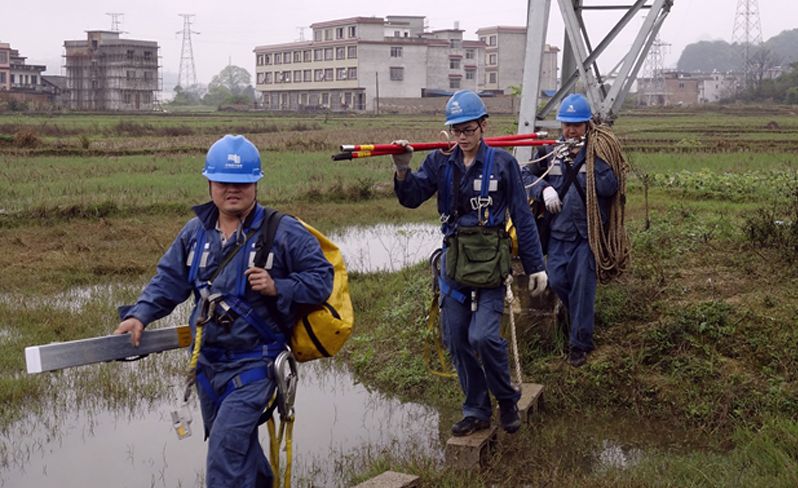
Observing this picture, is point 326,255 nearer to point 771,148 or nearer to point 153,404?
point 153,404

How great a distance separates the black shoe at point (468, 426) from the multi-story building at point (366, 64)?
6695 centimetres

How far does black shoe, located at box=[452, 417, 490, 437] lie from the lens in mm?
5719

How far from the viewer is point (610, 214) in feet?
24.5

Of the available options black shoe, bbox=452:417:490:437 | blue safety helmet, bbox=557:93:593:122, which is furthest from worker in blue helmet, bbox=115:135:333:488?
blue safety helmet, bbox=557:93:593:122

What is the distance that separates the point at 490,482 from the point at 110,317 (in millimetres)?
5089

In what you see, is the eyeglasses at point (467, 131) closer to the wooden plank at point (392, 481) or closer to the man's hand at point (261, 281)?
the man's hand at point (261, 281)

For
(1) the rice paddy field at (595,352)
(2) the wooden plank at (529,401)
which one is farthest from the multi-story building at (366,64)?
(2) the wooden plank at (529,401)

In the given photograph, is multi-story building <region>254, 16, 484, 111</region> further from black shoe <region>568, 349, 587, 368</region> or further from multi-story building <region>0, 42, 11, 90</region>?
black shoe <region>568, 349, 587, 368</region>

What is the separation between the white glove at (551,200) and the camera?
7312mm

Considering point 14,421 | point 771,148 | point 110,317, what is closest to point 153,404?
point 14,421

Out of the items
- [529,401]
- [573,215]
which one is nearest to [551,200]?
[573,215]

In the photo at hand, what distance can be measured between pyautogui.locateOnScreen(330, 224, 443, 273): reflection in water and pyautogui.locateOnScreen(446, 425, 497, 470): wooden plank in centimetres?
603

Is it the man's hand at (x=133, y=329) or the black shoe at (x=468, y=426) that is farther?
the black shoe at (x=468, y=426)

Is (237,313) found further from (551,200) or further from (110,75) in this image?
(110,75)
